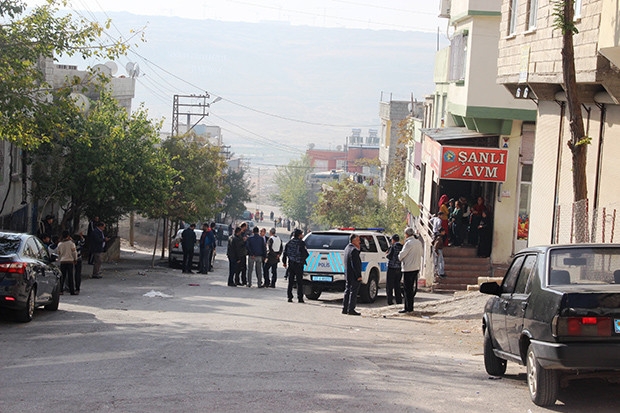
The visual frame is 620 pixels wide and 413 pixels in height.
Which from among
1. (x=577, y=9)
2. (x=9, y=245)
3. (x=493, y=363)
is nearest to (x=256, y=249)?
(x=9, y=245)

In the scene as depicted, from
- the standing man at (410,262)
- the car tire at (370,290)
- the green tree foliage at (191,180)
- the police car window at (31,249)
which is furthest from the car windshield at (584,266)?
the green tree foliage at (191,180)

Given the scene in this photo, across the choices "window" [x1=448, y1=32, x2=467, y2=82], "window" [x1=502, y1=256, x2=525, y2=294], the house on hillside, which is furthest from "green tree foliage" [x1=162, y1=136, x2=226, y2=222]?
"window" [x1=502, y1=256, x2=525, y2=294]

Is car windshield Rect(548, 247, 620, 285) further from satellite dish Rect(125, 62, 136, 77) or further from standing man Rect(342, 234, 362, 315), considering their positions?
satellite dish Rect(125, 62, 136, 77)

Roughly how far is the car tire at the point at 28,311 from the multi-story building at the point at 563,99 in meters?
9.44

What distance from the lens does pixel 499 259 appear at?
29.2m

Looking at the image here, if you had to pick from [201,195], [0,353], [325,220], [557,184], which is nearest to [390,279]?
[557,184]

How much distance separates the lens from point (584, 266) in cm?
912

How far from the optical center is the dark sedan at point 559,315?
8141 millimetres

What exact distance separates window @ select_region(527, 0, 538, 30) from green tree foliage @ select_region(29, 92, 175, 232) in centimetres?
1418

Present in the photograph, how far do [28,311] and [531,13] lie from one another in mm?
12684

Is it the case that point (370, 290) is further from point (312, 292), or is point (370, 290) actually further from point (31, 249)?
point (31, 249)

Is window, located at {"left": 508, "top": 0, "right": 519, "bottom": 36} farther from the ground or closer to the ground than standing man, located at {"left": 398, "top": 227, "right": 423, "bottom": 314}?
farther from the ground

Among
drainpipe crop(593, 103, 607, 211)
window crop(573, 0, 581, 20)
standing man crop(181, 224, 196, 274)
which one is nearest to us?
window crop(573, 0, 581, 20)

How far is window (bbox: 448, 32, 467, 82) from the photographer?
30125 millimetres
